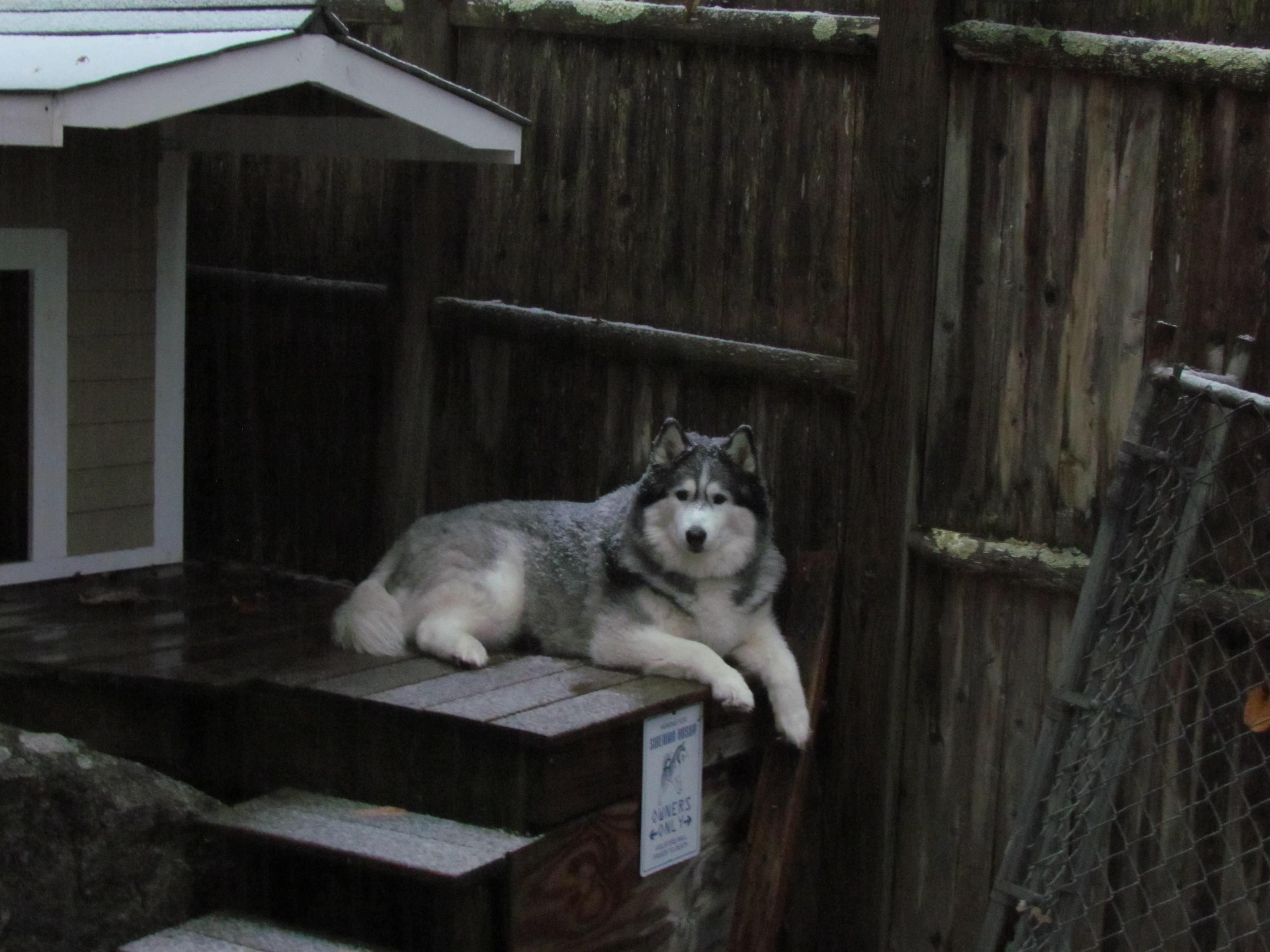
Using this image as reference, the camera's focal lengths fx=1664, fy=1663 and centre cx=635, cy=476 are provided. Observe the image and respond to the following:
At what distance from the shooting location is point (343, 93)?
4.77 meters

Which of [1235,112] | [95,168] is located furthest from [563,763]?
[95,168]

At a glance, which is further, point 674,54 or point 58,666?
point 674,54

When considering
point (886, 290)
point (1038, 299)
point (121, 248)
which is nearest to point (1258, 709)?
point (1038, 299)

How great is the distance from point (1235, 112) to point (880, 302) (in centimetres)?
111

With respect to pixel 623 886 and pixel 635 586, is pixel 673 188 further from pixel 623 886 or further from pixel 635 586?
pixel 623 886

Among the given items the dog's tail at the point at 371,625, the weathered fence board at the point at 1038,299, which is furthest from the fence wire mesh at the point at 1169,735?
the dog's tail at the point at 371,625

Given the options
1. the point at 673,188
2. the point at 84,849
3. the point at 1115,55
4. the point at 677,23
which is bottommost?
the point at 84,849

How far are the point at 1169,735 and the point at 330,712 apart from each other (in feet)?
7.27

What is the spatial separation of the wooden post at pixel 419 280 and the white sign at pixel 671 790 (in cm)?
199

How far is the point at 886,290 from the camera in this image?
4.76 m

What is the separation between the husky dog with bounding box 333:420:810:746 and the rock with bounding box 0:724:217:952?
34.0 inches

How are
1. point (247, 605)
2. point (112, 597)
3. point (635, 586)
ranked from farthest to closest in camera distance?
1. point (247, 605)
2. point (112, 597)
3. point (635, 586)

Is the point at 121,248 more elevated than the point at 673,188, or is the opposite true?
the point at 673,188

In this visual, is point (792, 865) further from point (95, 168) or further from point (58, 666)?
point (95, 168)
